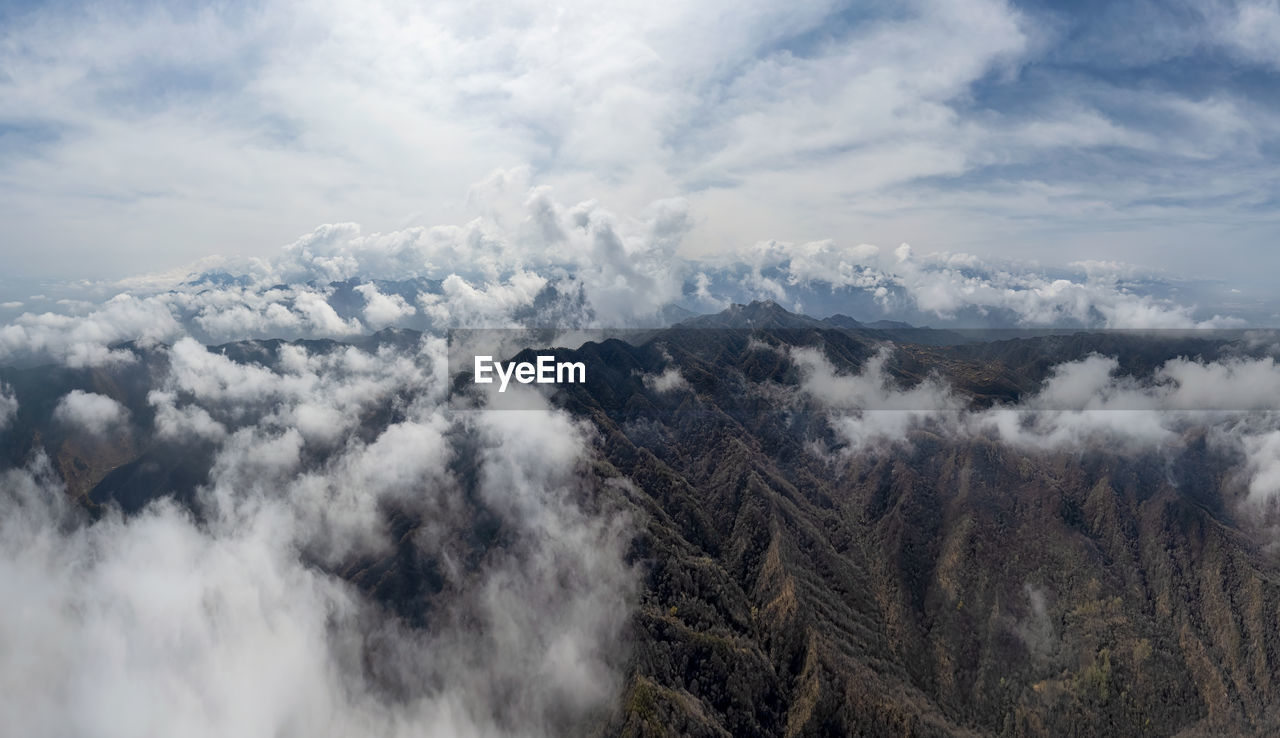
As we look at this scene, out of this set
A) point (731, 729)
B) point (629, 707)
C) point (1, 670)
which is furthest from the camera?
point (731, 729)

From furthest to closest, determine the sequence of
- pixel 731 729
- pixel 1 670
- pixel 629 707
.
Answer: pixel 731 729 → pixel 629 707 → pixel 1 670

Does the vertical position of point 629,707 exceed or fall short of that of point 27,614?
it falls short

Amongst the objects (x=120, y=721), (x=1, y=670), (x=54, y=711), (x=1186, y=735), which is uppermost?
(x=1, y=670)

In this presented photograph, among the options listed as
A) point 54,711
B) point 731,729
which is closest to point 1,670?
point 54,711

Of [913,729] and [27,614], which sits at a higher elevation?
[27,614]

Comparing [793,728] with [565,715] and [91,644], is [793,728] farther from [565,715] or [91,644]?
[91,644]

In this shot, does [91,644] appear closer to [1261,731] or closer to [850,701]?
[850,701]

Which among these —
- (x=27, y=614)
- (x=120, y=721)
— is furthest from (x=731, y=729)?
(x=27, y=614)

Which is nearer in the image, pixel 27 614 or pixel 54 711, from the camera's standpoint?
pixel 54 711

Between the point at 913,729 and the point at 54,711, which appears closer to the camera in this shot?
the point at 54,711
